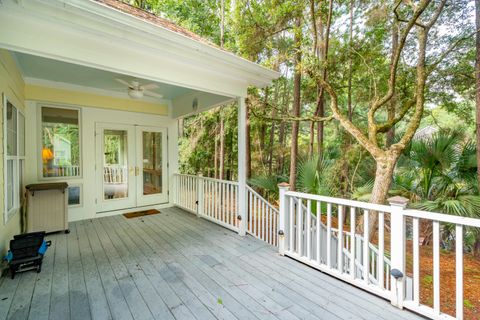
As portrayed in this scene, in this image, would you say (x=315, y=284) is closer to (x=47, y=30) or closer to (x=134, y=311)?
(x=134, y=311)

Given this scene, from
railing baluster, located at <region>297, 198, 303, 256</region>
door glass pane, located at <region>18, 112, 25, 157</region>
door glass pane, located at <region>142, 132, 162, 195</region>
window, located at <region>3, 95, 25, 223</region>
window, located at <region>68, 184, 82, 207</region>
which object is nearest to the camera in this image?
window, located at <region>3, 95, 25, 223</region>

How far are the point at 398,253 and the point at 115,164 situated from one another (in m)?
5.20

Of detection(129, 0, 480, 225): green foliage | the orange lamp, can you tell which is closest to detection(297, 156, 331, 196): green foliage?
detection(129, 0, 480, 225): green foliage

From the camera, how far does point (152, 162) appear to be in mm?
5488

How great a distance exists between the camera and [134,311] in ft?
6.24

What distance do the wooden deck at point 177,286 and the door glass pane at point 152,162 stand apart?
204 centimetres

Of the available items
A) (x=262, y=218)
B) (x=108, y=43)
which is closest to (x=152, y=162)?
(x=262, y=218)

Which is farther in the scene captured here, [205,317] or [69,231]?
[69,231]

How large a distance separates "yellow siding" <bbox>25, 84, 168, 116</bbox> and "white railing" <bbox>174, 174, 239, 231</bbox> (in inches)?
71.9

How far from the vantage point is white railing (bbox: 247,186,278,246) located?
371cm

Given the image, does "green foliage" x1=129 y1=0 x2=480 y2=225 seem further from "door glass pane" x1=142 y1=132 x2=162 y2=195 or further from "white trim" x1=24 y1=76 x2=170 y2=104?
→ "white trim" x1=24 y1=76 x2=170 y2=104

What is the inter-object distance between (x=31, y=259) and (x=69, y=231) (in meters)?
1.51

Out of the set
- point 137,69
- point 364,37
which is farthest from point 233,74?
point 364,37

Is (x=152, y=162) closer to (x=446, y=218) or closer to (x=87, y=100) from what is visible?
(x=87, y=100)
